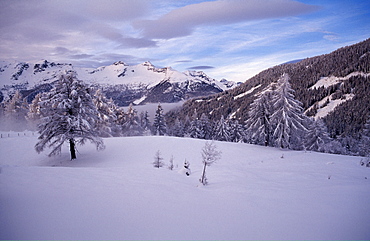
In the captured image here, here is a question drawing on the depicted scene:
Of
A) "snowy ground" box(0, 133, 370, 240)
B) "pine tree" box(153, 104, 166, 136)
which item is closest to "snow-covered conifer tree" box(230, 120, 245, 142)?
"pine tree" box(153, 104, 166, 136)

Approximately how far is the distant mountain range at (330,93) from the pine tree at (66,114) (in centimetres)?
8184

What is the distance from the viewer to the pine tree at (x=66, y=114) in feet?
48.1

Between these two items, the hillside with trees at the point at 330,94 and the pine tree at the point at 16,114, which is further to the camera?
the hillside with trees at the point at 330,94

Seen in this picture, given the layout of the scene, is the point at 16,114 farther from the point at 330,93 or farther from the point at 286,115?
the point at 330,93

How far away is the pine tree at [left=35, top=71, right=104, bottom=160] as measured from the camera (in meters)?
14.6

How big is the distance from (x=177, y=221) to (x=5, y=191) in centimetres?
495

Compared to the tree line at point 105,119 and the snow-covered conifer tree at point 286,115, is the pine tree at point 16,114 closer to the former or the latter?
the tree line at point 105,119

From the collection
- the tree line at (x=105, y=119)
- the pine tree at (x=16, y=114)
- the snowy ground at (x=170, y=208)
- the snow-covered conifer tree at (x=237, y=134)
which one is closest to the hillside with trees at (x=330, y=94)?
the snow-covered conifer tree at (x=237, y=134)

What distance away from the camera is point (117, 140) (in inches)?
837

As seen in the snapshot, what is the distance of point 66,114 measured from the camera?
15.4m

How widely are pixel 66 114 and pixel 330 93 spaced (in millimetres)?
168455

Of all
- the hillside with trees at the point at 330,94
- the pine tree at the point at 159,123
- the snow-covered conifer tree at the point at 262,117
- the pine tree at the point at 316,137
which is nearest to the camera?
the snow-covered conifer tree at the point at 262,117

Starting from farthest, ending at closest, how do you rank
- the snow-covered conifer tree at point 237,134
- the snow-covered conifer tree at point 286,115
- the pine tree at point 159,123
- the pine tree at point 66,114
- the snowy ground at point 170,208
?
1. the snow-covered conifer tree at point 237,134
2. the pine tree at point 159,123
3. the snow-covered conifer tree at point 286,115
4. the pine tree at point 66,114
5. the snowy ground at point 170,208

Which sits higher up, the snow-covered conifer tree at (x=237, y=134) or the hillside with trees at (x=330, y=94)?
the hillside with trees at (x=330, y=94)
